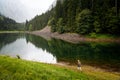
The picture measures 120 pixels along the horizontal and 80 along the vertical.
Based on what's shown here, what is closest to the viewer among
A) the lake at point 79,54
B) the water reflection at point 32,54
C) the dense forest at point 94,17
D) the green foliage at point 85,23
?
the lake at point 79,54

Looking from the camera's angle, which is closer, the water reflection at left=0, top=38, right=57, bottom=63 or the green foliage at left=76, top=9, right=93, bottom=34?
the water reflection at left=0, top=38, right=57, bottom=63

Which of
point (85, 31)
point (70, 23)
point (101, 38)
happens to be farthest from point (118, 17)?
point (70, 23)

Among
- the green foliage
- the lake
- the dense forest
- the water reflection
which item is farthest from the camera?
the green foliage

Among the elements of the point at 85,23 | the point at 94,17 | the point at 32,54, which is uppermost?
the point at 94,17

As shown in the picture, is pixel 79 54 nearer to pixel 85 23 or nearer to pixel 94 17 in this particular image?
pixel 94 17

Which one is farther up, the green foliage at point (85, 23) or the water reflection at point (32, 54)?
the green foliage at point (85, 23)

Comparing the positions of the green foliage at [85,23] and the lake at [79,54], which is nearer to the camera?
the lake at [79,54]

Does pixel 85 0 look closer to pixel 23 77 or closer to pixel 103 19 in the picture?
pixel 103 19

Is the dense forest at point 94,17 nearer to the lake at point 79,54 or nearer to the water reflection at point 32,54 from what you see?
the lake at point 79,54

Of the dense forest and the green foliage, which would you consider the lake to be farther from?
the green foliage

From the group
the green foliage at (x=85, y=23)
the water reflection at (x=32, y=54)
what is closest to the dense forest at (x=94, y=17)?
the green foliage at (x=85, y=23)

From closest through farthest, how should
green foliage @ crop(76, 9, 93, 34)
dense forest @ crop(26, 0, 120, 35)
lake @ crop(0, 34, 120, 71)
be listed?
lake @ crop(0, 34, 120, 71) → dense forest @ crop(26, 0, 120, 35) → green foliage @ crop(76, 9, 93, 34)

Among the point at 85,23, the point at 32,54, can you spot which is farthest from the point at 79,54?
the point at 85,23

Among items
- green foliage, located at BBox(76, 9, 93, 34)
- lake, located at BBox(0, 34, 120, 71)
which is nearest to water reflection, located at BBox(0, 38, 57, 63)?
lake, located at BBox(0, 34, 120, 71)
